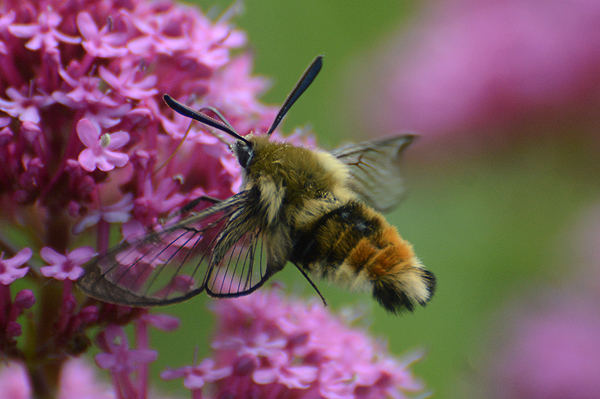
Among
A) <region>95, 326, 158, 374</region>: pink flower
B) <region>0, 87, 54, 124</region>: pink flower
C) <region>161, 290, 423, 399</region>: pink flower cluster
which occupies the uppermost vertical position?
<region>0, 87, 54, 124</region>: pink flower

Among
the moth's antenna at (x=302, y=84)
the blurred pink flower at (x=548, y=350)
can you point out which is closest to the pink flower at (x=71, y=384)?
the moth's antenna at (x=302, y=84)

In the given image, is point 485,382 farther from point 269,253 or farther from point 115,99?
point 115,99

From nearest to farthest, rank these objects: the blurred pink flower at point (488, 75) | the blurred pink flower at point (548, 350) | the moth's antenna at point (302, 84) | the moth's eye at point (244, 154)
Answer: the moth's eye at point (244, 154), the moth's antenna at point (302, 84), the blurred pink flower at point (548, 350), the blurred pink flower at point (488, 75)

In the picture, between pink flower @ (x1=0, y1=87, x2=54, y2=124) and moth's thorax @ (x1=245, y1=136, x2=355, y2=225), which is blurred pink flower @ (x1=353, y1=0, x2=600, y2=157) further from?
pink flower @ (x1=0, y1=87, x2=54, y2=124)

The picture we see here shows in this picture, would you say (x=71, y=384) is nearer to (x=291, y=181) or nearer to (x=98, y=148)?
(x=98, y=148)

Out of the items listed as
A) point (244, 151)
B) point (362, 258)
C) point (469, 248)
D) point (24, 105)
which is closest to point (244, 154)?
point (244, 151)

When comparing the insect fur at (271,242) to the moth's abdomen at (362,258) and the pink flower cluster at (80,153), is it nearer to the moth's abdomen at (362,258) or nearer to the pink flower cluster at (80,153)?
the moth's abdomen at (362,258)

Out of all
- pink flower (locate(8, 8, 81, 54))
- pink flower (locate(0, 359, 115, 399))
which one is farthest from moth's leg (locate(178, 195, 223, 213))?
pink flower (locate(0, 359, 115, 399))
